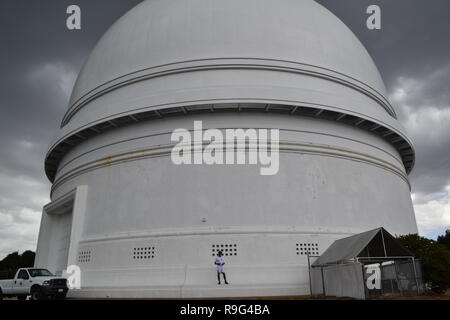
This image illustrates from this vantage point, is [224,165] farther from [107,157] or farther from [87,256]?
[87,256]

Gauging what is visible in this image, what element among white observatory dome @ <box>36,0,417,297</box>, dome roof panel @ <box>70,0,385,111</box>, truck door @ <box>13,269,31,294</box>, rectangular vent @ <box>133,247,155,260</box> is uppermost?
dome roof panel @ <box>70,0,385,111</box>

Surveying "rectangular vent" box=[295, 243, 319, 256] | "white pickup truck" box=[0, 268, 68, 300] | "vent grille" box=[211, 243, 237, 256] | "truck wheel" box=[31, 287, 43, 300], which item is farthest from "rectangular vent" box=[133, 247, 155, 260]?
"rectangular vent" box=[295, 243, 319, 256]

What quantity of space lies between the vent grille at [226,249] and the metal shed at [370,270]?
3.56m

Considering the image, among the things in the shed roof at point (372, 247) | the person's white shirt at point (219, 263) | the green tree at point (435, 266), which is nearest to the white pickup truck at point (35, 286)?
the person's white shirt at point (219, 263)

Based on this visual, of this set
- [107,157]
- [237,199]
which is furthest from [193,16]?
[237,199]

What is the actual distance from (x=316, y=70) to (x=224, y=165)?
25.2 feet

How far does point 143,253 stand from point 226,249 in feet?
11.9

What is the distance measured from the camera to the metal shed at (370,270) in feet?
38.1

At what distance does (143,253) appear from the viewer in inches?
647

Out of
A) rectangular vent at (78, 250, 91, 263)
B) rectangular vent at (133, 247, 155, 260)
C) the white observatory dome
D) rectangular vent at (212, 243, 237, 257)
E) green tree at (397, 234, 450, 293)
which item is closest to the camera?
green tree at (397, 234, 450, 293)

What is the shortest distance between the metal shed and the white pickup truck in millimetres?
10401

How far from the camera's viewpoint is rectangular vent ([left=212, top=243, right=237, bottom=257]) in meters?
15.8

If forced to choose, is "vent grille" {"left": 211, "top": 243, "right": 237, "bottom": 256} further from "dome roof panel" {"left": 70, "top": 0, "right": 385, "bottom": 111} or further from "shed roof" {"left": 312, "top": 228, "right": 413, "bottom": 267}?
"dome roof panel" {"left": 70, "top": 0, "right": 385, "bottom": 111}
